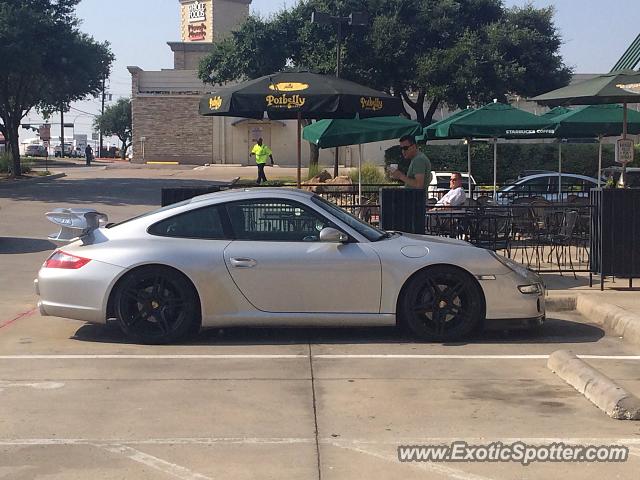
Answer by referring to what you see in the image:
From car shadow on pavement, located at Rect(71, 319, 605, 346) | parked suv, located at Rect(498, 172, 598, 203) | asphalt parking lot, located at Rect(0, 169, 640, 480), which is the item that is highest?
parked suv, located at Rect(498, 172, 598, 203)

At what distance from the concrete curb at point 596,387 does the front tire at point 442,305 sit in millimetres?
968

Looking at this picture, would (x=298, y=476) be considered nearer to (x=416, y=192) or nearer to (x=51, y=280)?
(x=51, y=280)

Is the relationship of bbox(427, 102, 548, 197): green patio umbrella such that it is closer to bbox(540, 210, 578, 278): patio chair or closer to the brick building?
bbox(540, 210, 578, 278): patio chair

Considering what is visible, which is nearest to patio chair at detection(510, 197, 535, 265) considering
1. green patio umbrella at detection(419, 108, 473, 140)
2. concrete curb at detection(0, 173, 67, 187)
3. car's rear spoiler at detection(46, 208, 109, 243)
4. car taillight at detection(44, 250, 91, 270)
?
green patio umbrella at detection(419, 108, 473, 140)

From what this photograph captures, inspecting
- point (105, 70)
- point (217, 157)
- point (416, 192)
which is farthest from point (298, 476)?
point (217, 157)

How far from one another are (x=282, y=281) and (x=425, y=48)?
1162 inches

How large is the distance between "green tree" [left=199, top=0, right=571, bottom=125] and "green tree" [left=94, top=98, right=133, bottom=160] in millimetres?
63820

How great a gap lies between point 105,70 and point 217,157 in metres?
16.1

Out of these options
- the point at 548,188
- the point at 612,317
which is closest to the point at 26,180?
the point at 548,188

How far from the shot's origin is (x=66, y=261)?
8.26 meters

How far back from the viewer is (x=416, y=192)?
1055 cm

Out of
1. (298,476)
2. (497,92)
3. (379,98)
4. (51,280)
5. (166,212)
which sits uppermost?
(497,92)

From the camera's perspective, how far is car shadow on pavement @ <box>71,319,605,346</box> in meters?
8.37

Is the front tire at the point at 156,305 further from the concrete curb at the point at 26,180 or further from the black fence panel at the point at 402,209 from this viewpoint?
the concrete curb at the point at 26,180
